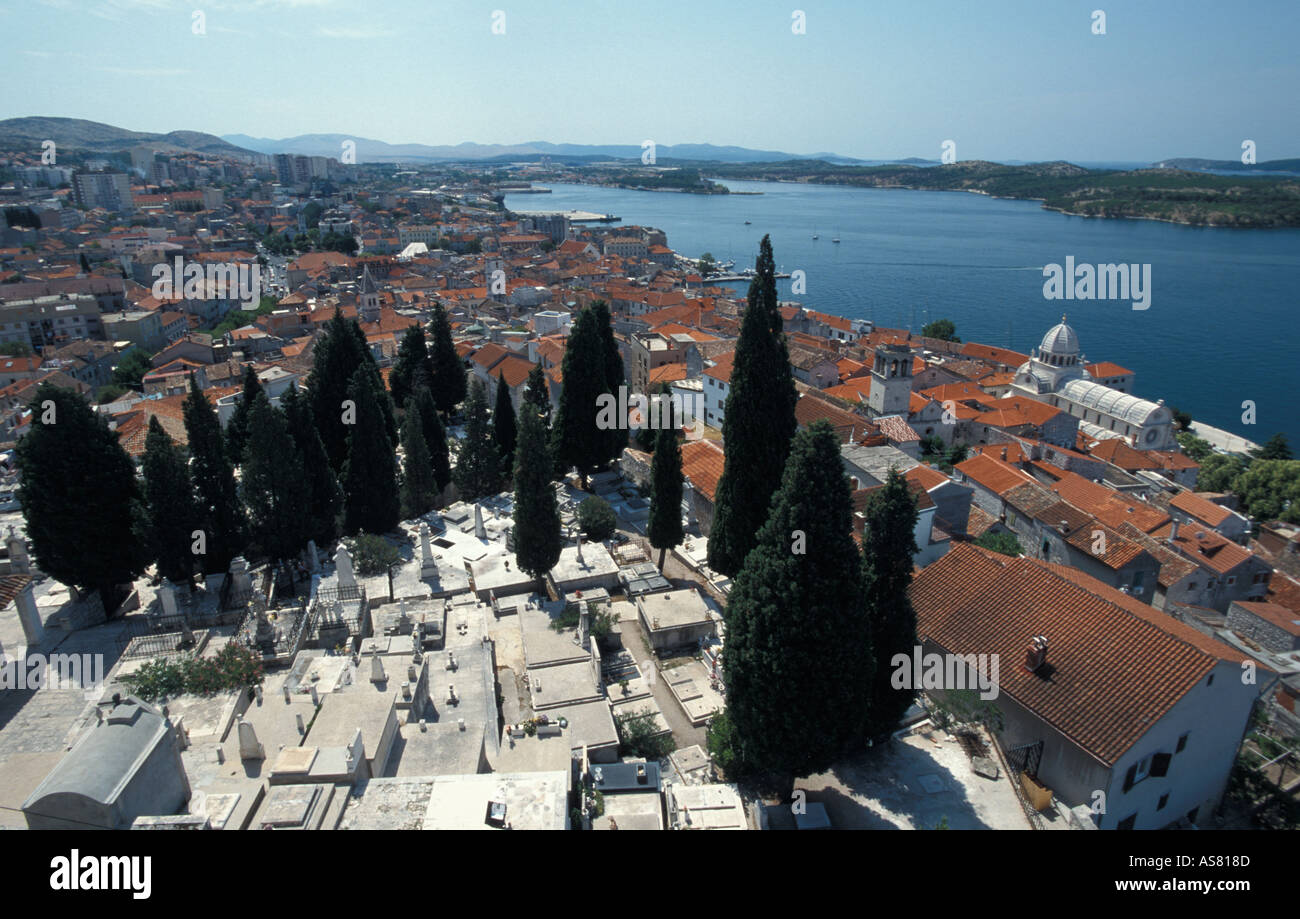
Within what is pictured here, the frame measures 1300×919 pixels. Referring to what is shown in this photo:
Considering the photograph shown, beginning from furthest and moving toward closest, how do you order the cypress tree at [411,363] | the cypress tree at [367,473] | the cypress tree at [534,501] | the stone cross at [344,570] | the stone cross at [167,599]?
the cypress tree at [411,363] → the cypress tree at [367,473] → the cypress tree at [534,501] → the stone cross at [344,570] → the stone cross at [167,599]

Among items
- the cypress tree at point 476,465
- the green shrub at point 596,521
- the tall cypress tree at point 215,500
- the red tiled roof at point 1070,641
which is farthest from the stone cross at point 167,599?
the red tiled roof at point 1070,641

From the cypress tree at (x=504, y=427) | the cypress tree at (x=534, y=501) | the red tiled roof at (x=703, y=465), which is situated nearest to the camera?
the cypress tree at (x=534, y=501)

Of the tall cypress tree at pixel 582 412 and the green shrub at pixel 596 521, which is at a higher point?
the tall cypress tree at pixel 582 412

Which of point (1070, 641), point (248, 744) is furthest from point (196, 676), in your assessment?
point (1070, 641)

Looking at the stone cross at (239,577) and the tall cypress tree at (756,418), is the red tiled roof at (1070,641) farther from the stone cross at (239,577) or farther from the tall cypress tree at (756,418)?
the stone cross at (239,577)

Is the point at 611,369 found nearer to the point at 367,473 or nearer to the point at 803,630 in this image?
the point at 367,473

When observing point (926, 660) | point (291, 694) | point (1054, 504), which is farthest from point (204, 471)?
point (1054, 504)
